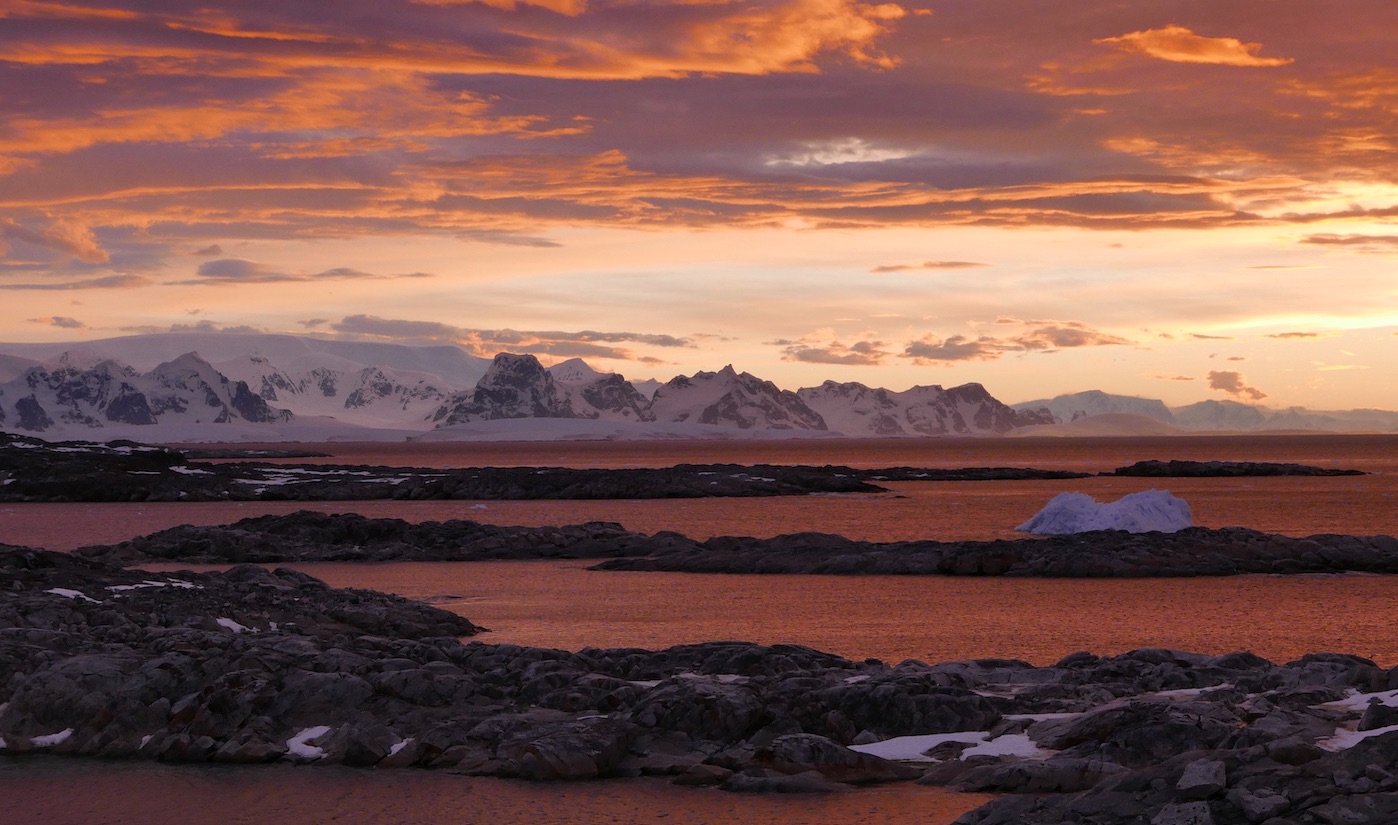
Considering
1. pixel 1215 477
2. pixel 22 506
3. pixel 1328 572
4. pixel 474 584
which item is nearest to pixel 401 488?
pixel 22 506

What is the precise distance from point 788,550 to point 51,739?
2810 centimetres

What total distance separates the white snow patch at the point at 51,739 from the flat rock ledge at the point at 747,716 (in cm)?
2

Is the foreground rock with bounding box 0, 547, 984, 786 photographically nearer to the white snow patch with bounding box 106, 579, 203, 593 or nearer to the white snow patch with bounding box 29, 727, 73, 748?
the white snow patch with bounding box 29, 727, 73, 748

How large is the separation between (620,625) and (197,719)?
12.2 meters

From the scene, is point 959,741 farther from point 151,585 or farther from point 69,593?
point 151,585

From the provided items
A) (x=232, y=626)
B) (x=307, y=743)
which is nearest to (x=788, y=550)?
(x=232, y=626)

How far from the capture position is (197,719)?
51.1ft

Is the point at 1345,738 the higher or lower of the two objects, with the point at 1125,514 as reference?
higher

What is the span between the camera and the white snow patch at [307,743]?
49.0 ft

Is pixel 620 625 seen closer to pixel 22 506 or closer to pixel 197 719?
pixel 197 719

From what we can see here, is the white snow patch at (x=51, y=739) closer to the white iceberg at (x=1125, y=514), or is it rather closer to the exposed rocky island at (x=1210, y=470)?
the white iceberg at (x=1125, y=514)

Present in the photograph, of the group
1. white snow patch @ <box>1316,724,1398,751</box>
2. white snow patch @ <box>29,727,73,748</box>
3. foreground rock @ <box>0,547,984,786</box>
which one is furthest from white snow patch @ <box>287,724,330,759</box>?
white snow patch @ <box>1316,724,1398,751</box>

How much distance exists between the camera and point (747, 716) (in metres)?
14.9

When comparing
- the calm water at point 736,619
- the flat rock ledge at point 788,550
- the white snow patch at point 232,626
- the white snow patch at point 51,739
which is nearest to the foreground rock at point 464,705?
the white snow patch at point 51,739
